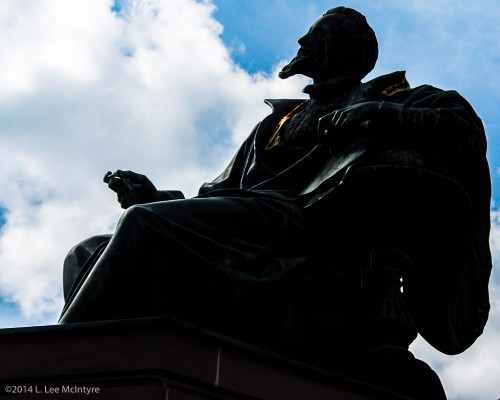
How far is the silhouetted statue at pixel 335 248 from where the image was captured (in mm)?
5707

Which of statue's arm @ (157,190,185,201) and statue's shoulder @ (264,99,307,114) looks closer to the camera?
statue's arm @ (157,190,185,201)

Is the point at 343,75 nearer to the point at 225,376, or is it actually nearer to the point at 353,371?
the point at 353,371

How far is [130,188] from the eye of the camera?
22.9 feet

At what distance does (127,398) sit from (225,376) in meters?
0.43

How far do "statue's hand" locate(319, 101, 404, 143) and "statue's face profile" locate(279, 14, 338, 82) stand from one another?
94 centimetres

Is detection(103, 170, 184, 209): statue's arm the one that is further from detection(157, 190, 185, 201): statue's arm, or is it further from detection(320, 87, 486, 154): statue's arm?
detection(320, 87, 486, 154): statue's arm

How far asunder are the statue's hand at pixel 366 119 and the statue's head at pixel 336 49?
939 mm

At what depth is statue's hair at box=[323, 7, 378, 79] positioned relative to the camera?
736 centimetres

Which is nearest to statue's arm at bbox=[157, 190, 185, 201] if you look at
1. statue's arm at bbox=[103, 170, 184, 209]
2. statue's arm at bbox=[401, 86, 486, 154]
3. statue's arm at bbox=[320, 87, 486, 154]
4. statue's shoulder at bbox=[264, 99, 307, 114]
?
statue's arm at bbox=[103, 170, 184, 209]

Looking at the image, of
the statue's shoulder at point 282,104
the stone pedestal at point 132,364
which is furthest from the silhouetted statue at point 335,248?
the stone pedestal at point 132,364

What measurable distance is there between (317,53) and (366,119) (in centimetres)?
119

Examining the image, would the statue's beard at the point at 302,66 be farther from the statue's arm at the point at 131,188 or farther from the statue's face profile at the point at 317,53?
the statue's arm at the point at 131,188

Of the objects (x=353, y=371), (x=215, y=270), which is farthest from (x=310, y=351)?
(x=215, y=270)

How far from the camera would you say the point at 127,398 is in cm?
464
